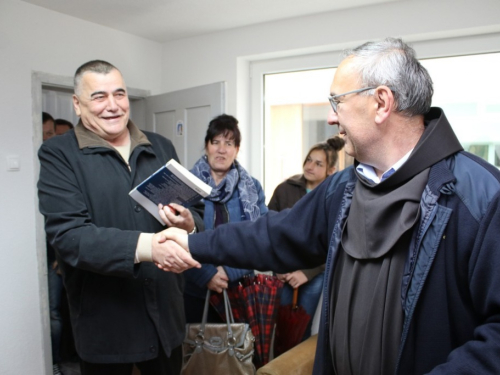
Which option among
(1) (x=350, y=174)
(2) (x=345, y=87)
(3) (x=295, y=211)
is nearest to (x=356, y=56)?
(2) (x=345, y=87)

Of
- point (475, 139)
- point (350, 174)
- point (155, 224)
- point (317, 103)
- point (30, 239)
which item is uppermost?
point (317, 103)

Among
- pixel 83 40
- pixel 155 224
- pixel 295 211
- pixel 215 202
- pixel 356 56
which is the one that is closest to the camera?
pixel 356 56

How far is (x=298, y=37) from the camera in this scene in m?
3.19

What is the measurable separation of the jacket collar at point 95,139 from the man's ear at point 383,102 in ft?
3.21

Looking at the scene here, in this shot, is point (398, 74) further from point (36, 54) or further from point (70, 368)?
point (70, 368)

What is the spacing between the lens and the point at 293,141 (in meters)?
3.71

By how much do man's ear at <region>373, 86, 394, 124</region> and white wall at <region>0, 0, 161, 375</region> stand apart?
2.50 metres

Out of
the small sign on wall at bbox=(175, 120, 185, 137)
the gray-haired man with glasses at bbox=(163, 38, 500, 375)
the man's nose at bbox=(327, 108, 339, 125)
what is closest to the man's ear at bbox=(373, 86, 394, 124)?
the gray-haired man with glasses at bbox=(163, 38, 500, 375)

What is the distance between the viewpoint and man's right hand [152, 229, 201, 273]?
1491mm

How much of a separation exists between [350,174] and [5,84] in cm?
245

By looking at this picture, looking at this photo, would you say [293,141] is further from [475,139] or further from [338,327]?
[338,327]

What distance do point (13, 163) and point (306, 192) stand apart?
190cm

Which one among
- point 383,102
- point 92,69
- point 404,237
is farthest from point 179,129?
point 404,237

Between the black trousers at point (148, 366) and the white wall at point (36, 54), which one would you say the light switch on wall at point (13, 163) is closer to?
the white wall at point (36, 54)
